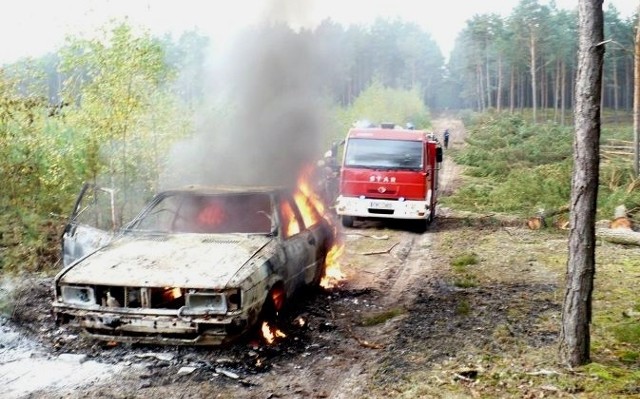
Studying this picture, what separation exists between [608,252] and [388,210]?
4818 mm

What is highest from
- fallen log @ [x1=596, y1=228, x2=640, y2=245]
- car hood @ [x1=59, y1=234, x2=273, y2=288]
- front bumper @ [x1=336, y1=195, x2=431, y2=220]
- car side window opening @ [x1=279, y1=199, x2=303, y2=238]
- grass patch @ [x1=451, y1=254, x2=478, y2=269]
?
car side window opening @ [x1=279, y1=199, x2=303, y2=238]

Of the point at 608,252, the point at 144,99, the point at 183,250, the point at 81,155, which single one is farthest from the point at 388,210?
the point at 183,250

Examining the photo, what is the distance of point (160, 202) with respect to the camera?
7.31m

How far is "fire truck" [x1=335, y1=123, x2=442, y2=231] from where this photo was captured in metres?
13.9

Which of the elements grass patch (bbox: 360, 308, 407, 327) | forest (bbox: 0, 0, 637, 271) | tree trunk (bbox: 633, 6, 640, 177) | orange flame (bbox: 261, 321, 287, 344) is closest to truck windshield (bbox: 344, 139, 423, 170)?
forest (bbox: 0, 0, 637, 271)

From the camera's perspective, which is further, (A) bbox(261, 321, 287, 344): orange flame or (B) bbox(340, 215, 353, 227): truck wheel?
(B) bbox(340, 215, 353, 227): truck wheel

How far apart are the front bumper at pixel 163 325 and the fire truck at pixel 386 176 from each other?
899 cm

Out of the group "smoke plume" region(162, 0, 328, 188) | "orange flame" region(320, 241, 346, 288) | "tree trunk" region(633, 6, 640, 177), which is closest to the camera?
"orange flame" region(320, 241, 346, 288)

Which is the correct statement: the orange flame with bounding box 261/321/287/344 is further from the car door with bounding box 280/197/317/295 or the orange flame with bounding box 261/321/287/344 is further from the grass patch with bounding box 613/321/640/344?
the grass patch with bounding box 613/321/640/344

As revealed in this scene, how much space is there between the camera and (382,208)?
1403 cm

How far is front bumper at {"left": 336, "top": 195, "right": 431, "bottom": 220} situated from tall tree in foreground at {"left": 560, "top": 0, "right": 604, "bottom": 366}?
8660mm

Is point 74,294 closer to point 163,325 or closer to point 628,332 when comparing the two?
point 163,325

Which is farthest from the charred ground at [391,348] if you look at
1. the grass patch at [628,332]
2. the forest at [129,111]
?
the forest at [129,111]

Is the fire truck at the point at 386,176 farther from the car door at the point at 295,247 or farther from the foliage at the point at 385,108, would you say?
the foliage at the point at 385,108
